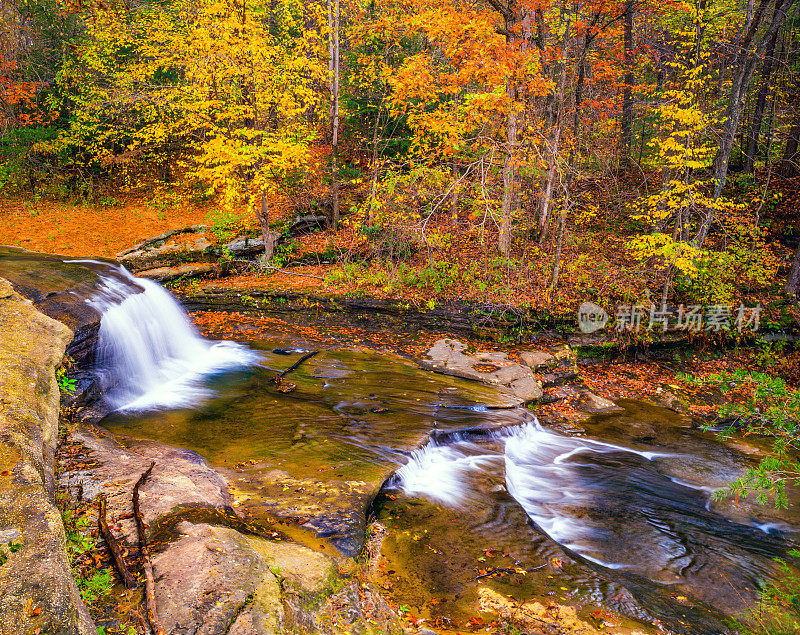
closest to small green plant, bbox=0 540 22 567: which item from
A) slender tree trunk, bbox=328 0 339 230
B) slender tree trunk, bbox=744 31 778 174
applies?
slender tree trunk, bbox=328 0 339 230

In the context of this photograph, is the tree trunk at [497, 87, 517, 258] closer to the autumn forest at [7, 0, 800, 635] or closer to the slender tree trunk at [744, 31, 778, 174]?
the autumn forest at [7, 0, 800, 635]

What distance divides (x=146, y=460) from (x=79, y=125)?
17276 millimetres

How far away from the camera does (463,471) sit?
670 centimetres

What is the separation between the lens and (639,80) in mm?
→ 17609

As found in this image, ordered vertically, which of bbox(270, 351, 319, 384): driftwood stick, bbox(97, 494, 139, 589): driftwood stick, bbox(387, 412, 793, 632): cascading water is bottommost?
bbox(387, 412, 793, 632): cascading water

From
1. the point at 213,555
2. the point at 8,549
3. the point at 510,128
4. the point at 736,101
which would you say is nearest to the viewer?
the point at 8,549

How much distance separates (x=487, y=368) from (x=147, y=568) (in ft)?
25.5

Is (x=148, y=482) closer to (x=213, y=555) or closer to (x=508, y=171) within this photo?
(x=213, y=555)

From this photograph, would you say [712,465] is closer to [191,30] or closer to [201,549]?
[201,549]

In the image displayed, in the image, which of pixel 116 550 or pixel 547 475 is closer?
pixel 116 550

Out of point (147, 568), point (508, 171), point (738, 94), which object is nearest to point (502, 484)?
point (147, 568)

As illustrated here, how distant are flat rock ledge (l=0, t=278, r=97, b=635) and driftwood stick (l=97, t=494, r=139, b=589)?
0.48 meters

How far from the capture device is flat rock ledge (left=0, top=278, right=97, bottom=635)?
2266mm

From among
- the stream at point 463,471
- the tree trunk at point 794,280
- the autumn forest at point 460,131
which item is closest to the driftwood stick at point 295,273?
the autumn forest at point 460,131
